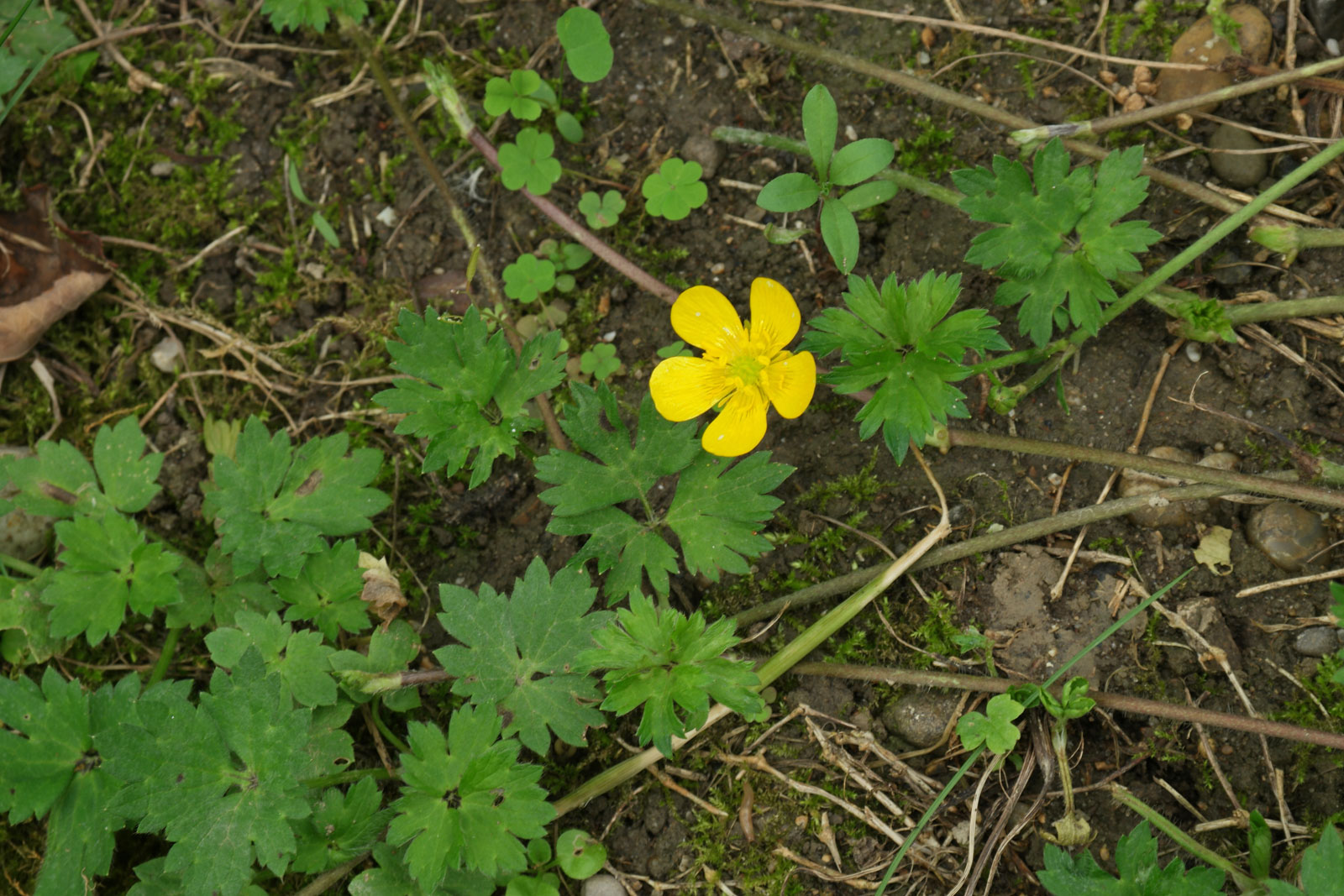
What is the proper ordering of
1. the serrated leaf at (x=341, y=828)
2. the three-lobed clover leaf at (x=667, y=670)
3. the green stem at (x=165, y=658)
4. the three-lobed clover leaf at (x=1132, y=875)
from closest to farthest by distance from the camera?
1. the three-lobed clover leaf at (x=1132, y=875)
2. the three-lobed clover leaf at (x=667, y=670)
3. the serrated leaf at (x=341, y=828)
4. the green stem at (x=165, y=658)

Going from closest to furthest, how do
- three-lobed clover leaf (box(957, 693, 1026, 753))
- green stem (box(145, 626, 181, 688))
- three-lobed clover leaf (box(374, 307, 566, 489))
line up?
1. three-lobed clover leaf (box(957, 693, 1026, 753))
2. three-lobed clover leaf (box(374, 307, 566, 489))
3. green stem (box(145, 626, 181, 688))

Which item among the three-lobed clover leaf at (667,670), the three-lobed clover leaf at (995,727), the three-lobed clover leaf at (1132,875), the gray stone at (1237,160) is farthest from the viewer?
the gray stone at (1237,160)

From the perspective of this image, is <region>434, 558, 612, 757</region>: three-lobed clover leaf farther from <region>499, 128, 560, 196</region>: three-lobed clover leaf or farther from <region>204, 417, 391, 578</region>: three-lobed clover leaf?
<region>499, 128, 560, 196</region>: three-lobed clover leaf

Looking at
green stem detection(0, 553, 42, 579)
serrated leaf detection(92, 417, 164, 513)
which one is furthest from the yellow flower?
green stem detection(0, 553, 42, 579)

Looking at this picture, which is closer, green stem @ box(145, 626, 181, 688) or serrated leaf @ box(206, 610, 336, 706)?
serrated leaf @ box(206, 610, 336, 706)

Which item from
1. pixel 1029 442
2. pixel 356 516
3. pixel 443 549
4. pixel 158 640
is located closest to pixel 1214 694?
pixel 1029 442

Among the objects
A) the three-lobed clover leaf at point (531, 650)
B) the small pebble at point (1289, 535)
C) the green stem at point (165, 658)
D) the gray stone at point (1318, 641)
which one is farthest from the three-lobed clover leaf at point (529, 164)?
the gray stone at point (1318, 641)

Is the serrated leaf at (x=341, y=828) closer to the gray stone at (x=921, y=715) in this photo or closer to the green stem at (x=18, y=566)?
the green stem at (x=18, y=566)
